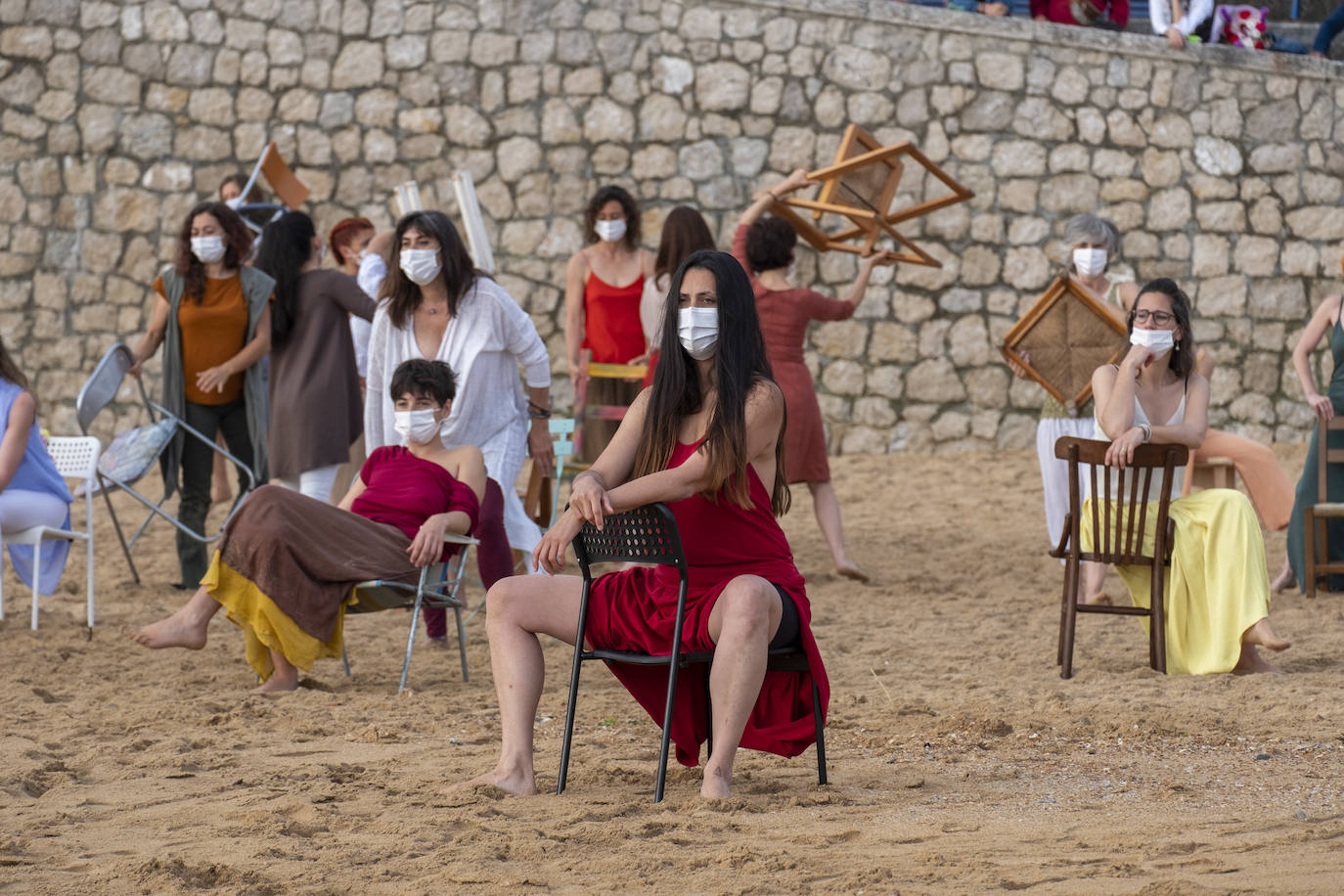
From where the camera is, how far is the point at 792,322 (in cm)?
698

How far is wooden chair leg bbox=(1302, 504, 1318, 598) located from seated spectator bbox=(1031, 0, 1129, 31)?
562 centimetres

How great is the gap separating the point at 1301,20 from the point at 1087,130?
363 cm

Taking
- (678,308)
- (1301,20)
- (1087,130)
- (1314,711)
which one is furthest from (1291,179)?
(678,308)

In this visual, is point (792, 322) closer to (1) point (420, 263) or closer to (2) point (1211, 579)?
(1) point (420, 263)

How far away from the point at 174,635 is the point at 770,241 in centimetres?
324

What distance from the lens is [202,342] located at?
6.81 meters

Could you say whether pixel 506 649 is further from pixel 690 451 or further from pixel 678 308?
pixel 678 308

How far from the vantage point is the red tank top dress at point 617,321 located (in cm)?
719

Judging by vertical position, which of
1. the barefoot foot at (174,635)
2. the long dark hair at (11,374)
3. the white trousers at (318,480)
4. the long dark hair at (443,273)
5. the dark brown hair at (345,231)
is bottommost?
the barefoot foot at (174,635)

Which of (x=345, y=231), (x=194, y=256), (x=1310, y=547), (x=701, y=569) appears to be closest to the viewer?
(x=701, y=569)

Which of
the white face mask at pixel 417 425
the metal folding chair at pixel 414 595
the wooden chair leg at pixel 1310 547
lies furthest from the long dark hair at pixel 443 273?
the wooden chair leg at pixel 1310 547

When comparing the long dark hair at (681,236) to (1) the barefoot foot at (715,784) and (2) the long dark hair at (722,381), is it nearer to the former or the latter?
(2) the long dark hair at (722,381)

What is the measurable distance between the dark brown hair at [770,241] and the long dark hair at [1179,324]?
6.35ft

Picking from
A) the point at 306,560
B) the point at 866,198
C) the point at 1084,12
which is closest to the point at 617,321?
the point at 866,198
